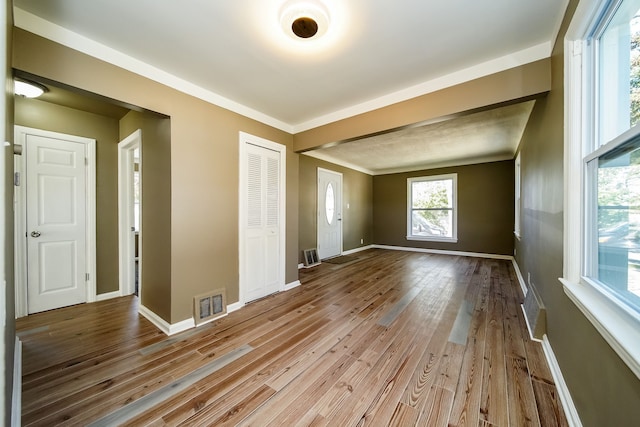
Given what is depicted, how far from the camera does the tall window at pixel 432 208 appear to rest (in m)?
6.16

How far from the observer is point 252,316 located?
262 cm

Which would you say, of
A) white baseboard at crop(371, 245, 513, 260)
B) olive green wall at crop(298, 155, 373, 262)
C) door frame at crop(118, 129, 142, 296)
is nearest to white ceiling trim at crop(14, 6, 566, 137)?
door frame at crop(118, 129, 142, 296)

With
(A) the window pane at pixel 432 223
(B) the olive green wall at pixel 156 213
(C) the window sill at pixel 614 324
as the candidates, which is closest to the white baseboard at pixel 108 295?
(B) the olive green wall at pixel 156 213

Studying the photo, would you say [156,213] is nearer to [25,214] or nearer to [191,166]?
[191,166]

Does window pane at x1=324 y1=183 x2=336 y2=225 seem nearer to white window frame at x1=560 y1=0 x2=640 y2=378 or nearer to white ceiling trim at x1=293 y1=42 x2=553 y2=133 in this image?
white ceiling trim at x1=293 y1=42 x2=553 y2=133

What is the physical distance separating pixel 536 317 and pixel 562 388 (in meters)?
0.79

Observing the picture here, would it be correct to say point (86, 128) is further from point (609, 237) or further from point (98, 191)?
point (609, 237)

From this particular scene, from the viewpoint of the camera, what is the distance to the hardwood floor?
1371 millimetres

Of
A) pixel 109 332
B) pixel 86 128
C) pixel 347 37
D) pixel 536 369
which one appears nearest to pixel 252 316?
pixel 109 332

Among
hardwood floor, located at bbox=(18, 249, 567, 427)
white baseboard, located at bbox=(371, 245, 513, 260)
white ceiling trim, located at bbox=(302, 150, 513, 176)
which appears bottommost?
hardwood floor, located at bbox=(18, 249, 567, 427)

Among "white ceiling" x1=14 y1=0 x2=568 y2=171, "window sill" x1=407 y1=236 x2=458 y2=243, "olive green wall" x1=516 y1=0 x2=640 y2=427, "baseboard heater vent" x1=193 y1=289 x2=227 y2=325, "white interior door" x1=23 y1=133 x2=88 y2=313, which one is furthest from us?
"window sill" x1=407 y1=236 x2=458 y2=243

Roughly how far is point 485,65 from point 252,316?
10.7 feet

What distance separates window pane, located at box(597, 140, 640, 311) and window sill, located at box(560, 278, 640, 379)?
6cm

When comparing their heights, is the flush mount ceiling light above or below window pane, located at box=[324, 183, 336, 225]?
above
